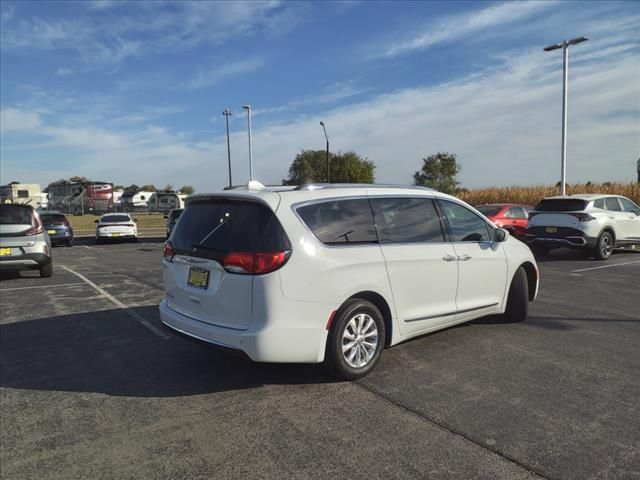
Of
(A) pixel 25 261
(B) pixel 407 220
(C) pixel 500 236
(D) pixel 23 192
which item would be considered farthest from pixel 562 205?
(D) pixel 23 192

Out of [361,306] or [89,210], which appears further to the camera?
[89,210]

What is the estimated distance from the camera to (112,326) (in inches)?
255

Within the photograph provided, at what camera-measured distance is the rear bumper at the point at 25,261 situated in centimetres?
1026

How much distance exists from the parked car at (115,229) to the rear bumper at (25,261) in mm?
13442

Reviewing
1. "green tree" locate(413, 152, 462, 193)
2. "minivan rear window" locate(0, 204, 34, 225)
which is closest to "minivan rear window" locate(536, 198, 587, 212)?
"minivan rear window" locate(0, 204, 34, 225)

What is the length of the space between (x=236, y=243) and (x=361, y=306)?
119cm

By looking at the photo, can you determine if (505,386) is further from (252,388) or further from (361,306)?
(252,388)

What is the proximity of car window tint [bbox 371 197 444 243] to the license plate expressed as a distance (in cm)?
160

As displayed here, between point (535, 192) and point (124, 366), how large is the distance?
97.6ft

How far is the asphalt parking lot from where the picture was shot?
304 centimetres

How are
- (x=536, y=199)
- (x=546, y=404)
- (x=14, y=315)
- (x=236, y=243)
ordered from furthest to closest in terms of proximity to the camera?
(x=536, y=199), (x=14, y=315), (x=236, y=243), (x=546, y=404)

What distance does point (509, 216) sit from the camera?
1570cm

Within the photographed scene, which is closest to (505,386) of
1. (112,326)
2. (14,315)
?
(112,326)

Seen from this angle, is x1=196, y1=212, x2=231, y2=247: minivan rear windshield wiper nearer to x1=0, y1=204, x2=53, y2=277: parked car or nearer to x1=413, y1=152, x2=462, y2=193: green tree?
x1=0, y1=204, x2=53, y2=277: parked car
